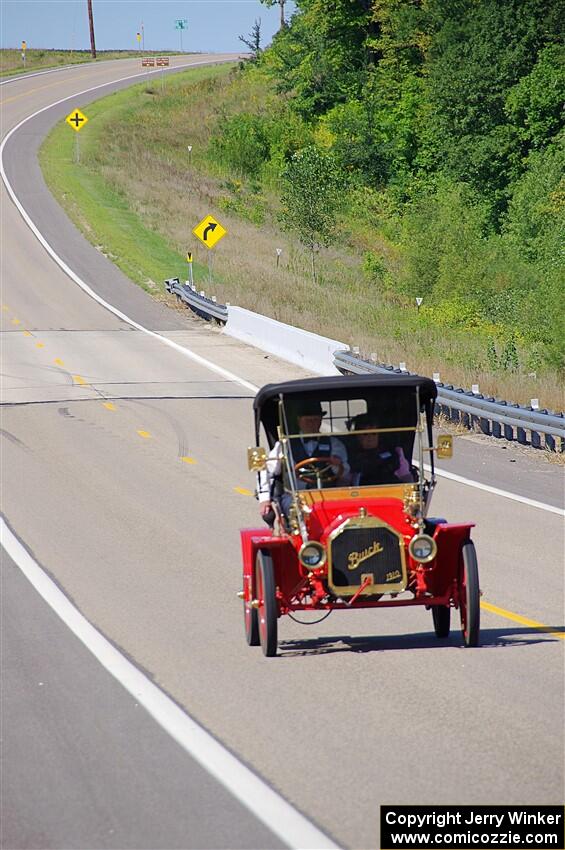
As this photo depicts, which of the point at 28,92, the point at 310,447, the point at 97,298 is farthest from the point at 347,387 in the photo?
the point at 28,92

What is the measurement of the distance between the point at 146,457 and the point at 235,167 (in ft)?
186

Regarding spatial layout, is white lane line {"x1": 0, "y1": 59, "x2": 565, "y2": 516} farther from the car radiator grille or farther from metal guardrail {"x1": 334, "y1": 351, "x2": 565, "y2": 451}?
the car radiator grille

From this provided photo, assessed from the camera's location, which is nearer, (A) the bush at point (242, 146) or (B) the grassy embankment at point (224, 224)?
(B) the grassy embankment at point (224, 224)

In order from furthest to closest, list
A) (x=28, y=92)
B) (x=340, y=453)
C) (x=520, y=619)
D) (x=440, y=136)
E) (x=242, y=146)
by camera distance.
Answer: (x=28, y=92)
(x=242, y=146)
(x=440, y=136)
(x=520, y=619)
(x=340, y=453)

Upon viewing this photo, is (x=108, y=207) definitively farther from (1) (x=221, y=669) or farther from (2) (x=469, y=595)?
(2) (x=469, y=595)

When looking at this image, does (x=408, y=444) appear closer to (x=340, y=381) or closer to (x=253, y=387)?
(x=340, y=381)

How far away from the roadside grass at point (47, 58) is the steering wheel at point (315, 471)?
96.9 metres

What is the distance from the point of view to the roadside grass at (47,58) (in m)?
105

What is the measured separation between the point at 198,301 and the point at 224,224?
1921 cm

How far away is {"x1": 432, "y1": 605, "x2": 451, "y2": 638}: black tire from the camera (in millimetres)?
9477

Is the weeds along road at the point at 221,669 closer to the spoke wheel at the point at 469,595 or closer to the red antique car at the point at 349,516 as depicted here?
the spoke wheel at the point at 469,595

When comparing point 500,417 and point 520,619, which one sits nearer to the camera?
point 520,619

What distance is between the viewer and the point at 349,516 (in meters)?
8.98

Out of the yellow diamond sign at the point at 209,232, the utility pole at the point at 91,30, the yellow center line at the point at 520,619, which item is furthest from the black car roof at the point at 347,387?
the utility pole at the point at 91,30
